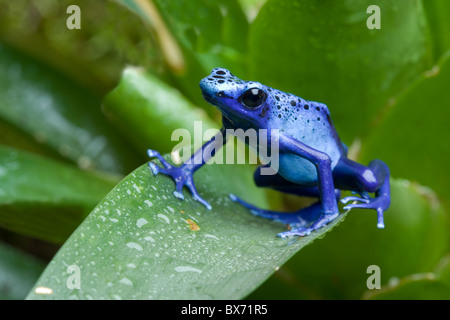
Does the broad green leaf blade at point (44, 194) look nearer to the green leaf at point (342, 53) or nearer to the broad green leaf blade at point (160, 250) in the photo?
the broad green leaf blade at point (160, 250)

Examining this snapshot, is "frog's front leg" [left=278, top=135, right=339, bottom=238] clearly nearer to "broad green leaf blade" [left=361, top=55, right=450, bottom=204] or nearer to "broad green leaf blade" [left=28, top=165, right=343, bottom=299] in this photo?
"broad green leaf blade" [left=28, top=165, right=343, bottom=299]

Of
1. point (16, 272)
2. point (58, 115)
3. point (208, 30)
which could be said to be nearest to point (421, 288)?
point (208, 30)

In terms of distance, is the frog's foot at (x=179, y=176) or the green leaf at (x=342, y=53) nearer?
the frog's foot at (x=179, y=176)

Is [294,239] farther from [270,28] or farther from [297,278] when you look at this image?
[270,28]

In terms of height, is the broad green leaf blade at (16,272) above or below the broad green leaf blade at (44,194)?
below

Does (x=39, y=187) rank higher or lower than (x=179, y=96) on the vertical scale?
lower

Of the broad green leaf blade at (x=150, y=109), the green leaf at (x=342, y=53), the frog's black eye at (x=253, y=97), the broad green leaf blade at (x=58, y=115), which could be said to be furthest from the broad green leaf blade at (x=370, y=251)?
the broad green leaf blade at (x=58, y=115)
